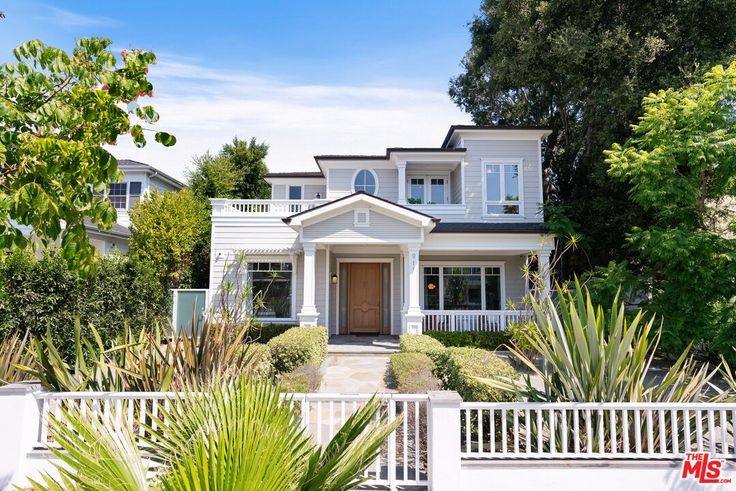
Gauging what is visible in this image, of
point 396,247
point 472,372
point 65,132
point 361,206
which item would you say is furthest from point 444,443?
point 396,247

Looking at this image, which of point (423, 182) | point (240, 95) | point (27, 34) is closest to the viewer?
point (27, 34)

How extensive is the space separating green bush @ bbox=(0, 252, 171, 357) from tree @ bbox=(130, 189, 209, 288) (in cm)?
417

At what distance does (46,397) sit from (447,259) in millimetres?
12617

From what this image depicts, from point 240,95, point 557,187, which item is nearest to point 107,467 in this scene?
point 240,95

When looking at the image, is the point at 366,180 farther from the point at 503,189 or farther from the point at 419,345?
the point at 419,345

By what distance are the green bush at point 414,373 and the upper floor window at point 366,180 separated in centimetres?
821

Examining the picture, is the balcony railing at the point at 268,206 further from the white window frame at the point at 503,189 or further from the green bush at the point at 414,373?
the green bush at the point at 414,373

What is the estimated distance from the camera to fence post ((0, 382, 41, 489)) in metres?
4.15

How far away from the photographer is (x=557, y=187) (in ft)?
58.9

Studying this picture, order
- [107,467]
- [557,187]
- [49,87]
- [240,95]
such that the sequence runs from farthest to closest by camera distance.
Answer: [557,187] < [240,95] < [49,87] < [107,467]

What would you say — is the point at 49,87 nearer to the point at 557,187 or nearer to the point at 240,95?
the point at 240,95

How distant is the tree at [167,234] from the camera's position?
1474 centimetres

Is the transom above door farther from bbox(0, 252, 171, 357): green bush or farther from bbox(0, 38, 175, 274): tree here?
bbox(0, 38, 175, 274): tree

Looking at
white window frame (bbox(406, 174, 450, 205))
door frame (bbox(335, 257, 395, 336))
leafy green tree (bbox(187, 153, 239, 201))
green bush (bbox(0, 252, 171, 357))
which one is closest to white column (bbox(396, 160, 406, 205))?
white window frame (bbox(406, 174, 450, 205))
